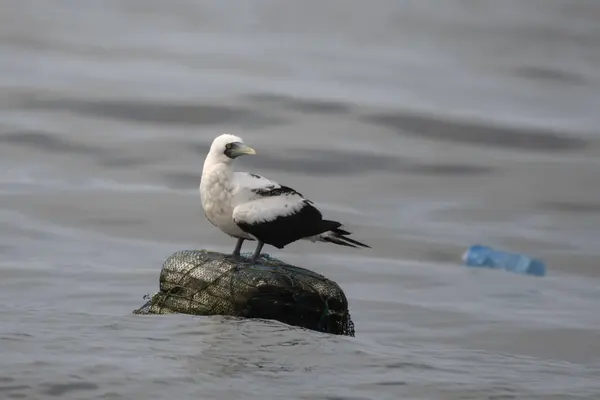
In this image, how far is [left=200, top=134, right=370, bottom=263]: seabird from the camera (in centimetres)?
1130

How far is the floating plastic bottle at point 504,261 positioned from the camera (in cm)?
1905

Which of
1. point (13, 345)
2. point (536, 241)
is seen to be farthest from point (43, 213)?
point (13, 345)

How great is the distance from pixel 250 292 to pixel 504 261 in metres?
8.46

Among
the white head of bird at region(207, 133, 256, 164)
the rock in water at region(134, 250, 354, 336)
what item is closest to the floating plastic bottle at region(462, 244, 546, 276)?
the rock in water at region(134, 250, 354, 336)

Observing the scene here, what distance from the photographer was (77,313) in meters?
12.0

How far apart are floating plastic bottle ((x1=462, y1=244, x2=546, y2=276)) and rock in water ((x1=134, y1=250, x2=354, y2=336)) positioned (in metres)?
7.52

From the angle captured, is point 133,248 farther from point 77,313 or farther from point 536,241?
point 77,313

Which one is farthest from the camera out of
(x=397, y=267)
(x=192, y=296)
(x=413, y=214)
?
(x=413, y=214)

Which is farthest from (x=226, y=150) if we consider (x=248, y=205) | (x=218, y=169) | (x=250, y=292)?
(x=250, y=292)

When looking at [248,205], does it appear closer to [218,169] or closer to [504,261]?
[218,169]

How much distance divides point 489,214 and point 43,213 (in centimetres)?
645

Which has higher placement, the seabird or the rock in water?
the seabird

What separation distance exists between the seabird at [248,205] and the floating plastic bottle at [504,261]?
7.80 metres

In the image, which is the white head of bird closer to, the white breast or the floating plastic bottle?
the white breast
